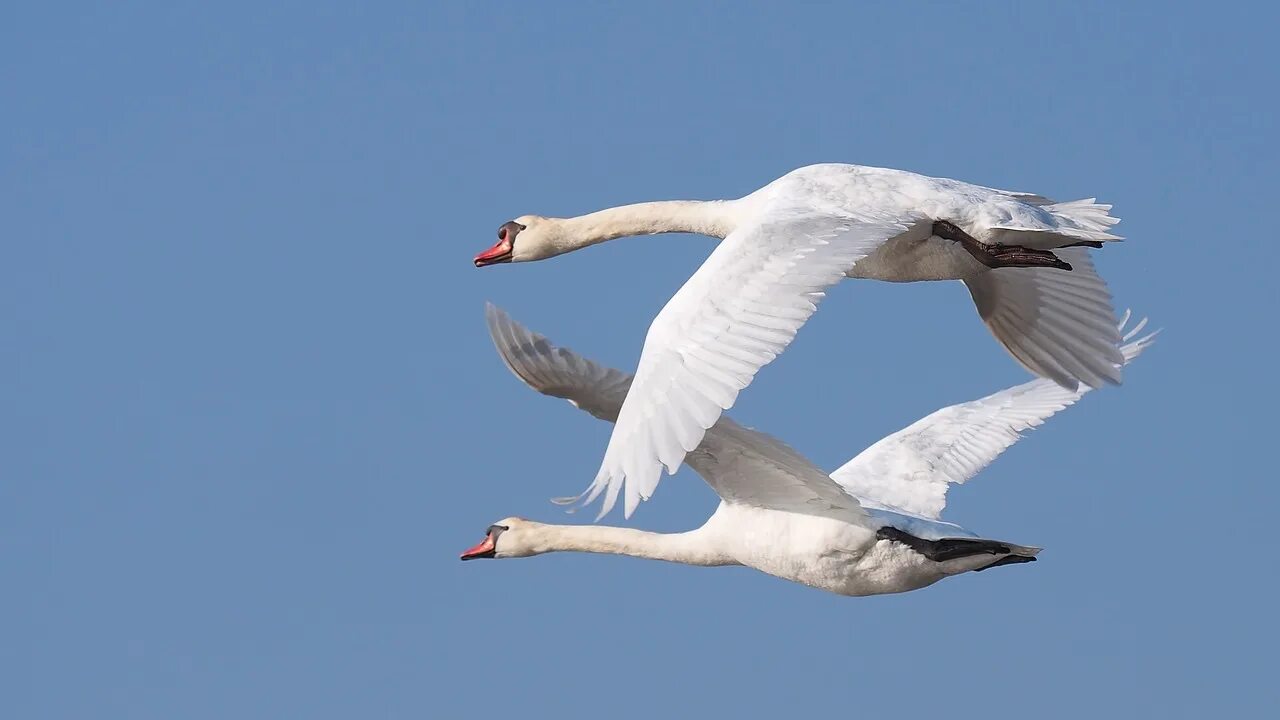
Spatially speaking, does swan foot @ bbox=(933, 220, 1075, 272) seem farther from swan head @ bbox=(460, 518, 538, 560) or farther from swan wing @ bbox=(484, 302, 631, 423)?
swan head @ bbox=(460, 518, 538, 560)

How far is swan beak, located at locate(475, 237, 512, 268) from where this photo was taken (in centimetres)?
2172

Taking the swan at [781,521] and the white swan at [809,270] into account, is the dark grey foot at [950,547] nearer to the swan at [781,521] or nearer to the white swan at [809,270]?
the swan at [781,521]

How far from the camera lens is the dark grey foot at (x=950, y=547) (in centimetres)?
2034

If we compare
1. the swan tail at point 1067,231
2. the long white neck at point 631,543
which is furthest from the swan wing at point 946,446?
the swan tail at point 1067,231

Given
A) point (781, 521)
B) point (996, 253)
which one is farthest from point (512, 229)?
point (996, 253)

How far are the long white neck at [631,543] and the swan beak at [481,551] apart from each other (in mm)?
443

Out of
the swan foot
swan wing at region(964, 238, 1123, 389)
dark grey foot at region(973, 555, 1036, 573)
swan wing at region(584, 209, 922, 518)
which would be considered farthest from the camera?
swan wing at region(964, 238, 1123, 389)

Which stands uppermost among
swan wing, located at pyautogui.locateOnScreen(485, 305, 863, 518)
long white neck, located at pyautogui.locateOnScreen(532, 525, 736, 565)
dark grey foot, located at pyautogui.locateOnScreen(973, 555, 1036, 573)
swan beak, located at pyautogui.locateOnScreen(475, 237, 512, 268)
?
swan beak, located at pyautogui.locateOnScreen(475, 237, 512, 268)

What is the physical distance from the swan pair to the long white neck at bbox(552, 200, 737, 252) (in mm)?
17

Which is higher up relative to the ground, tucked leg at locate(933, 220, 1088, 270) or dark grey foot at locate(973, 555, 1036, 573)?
tucked leg at locate(933, 220, 1088, 270)

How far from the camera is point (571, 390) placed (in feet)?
67.1

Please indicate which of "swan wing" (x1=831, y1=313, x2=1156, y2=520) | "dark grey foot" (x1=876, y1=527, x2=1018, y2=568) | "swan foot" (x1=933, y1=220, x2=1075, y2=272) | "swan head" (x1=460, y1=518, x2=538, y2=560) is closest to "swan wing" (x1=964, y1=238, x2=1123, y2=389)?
"swan wing" (x1=831, y1=313, x2=1156, y2=520)

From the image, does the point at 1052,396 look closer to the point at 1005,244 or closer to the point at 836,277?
the point at 1005,244

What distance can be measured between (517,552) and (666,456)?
662 cm
